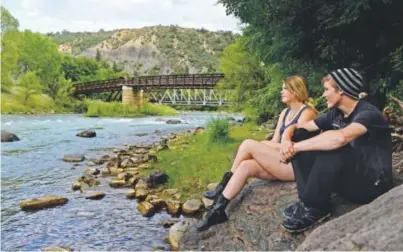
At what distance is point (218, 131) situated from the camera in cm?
1302

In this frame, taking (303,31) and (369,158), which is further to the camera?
(303,31)

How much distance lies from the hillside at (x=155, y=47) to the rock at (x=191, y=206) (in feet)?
409

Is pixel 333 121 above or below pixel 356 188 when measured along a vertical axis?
above

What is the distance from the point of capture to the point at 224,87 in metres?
21.2

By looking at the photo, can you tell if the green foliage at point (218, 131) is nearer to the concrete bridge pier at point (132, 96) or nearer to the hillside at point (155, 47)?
the concrete bridge pier at point (132, 96)

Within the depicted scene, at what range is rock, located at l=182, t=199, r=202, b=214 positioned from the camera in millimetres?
6500

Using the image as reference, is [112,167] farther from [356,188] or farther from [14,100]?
[14,100]

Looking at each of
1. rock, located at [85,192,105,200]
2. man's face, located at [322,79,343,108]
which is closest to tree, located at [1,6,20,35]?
rock, located at [85,192,105,200]


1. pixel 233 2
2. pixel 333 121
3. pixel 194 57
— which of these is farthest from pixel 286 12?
pixel 194 57

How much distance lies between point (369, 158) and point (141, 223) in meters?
3.83

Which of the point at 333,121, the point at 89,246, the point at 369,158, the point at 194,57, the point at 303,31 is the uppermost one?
the point at 194,57

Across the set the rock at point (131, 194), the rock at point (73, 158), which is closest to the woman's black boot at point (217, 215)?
the rock at point (131, 194)

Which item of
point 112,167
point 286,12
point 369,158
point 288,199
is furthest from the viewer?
point 112,167

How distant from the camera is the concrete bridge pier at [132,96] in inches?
1946
